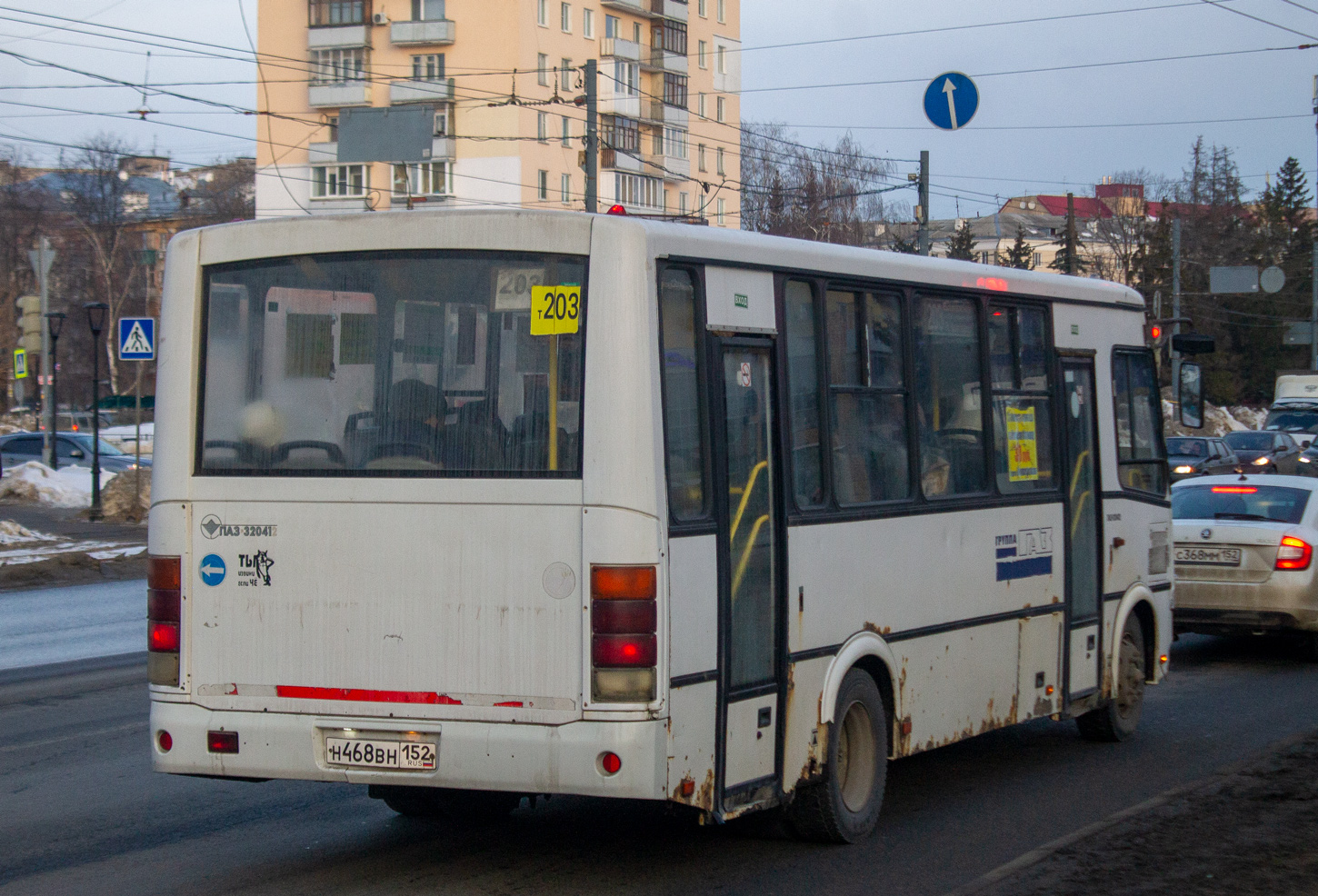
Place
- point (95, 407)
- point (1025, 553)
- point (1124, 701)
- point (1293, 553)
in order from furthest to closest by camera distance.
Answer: point (95, 407) < point (1293, 553) < point (1124, 701) < point (1025, 553)

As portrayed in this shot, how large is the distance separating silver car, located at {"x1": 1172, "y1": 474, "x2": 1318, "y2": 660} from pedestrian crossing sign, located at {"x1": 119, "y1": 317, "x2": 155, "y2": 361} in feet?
Answer: 54.2

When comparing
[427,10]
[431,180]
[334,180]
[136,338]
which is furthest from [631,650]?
[427,10]

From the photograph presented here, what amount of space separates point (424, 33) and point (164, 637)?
64.0 m

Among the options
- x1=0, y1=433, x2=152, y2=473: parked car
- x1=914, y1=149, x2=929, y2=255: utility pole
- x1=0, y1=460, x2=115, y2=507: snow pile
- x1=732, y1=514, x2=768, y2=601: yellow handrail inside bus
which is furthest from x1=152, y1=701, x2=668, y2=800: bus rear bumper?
x1=0, y1=433, x2=152, y2=473: parked car

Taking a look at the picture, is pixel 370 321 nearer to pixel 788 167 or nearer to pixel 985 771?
pixel 985 771

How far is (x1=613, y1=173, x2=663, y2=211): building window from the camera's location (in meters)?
65.2

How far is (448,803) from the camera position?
7.11 m

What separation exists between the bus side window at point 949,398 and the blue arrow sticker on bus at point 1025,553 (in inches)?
15.0

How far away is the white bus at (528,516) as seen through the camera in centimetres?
549

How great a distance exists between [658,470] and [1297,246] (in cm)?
9725

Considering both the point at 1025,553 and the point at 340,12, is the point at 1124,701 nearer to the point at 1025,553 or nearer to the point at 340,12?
the point at 1025,553

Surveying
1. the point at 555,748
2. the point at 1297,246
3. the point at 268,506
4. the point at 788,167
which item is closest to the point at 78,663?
the point at 268,506

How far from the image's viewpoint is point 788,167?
68688 mm

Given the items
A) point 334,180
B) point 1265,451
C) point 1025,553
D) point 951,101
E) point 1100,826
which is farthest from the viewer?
point 334,180
